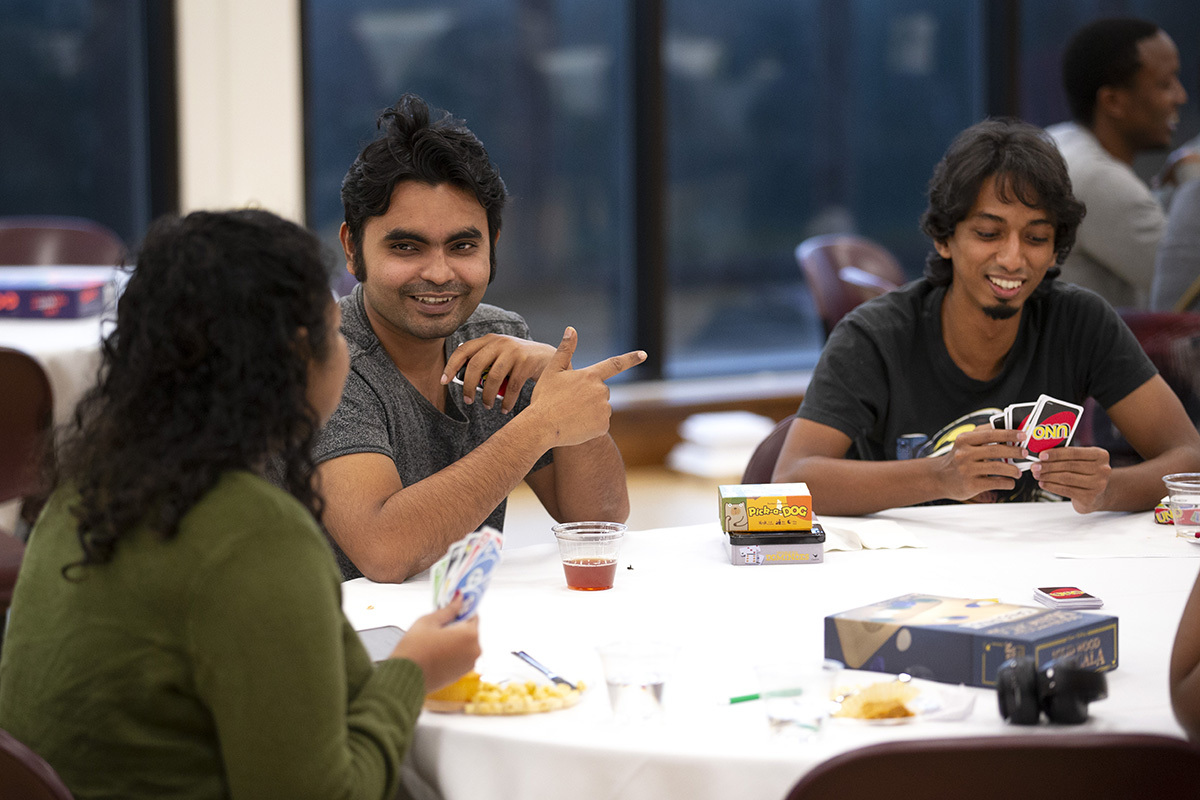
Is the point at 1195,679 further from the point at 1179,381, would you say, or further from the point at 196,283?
the point at 1179,381

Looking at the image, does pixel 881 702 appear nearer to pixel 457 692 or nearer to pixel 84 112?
pixel 457 692

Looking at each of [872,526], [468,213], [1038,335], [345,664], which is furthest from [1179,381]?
[345,664]

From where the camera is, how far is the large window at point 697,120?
20.0ft

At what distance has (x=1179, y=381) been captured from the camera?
2785mm

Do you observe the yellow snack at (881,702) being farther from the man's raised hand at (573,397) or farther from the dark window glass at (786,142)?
the dark window glass at (786,142)

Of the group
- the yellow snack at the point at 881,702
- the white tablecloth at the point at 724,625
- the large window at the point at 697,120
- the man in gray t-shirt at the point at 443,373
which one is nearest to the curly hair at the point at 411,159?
the man in gray t-shirt at the point at 443,373

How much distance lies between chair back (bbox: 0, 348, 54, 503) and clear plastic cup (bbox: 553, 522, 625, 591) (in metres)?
1.27

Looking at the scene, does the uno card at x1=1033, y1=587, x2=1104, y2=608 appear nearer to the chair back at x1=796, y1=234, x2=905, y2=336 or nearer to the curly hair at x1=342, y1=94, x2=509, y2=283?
the curly hair at x1=342, y1=94, x2=509, y2=283

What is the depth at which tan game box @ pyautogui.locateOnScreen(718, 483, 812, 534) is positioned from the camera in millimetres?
1851

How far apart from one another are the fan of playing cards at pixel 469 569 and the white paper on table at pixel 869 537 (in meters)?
0.75

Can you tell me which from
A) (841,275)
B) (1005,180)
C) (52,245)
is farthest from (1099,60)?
(52,245)

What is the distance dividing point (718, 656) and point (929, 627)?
0.24 m

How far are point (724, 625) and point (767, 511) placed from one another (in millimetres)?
344

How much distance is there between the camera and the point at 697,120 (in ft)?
21.4
